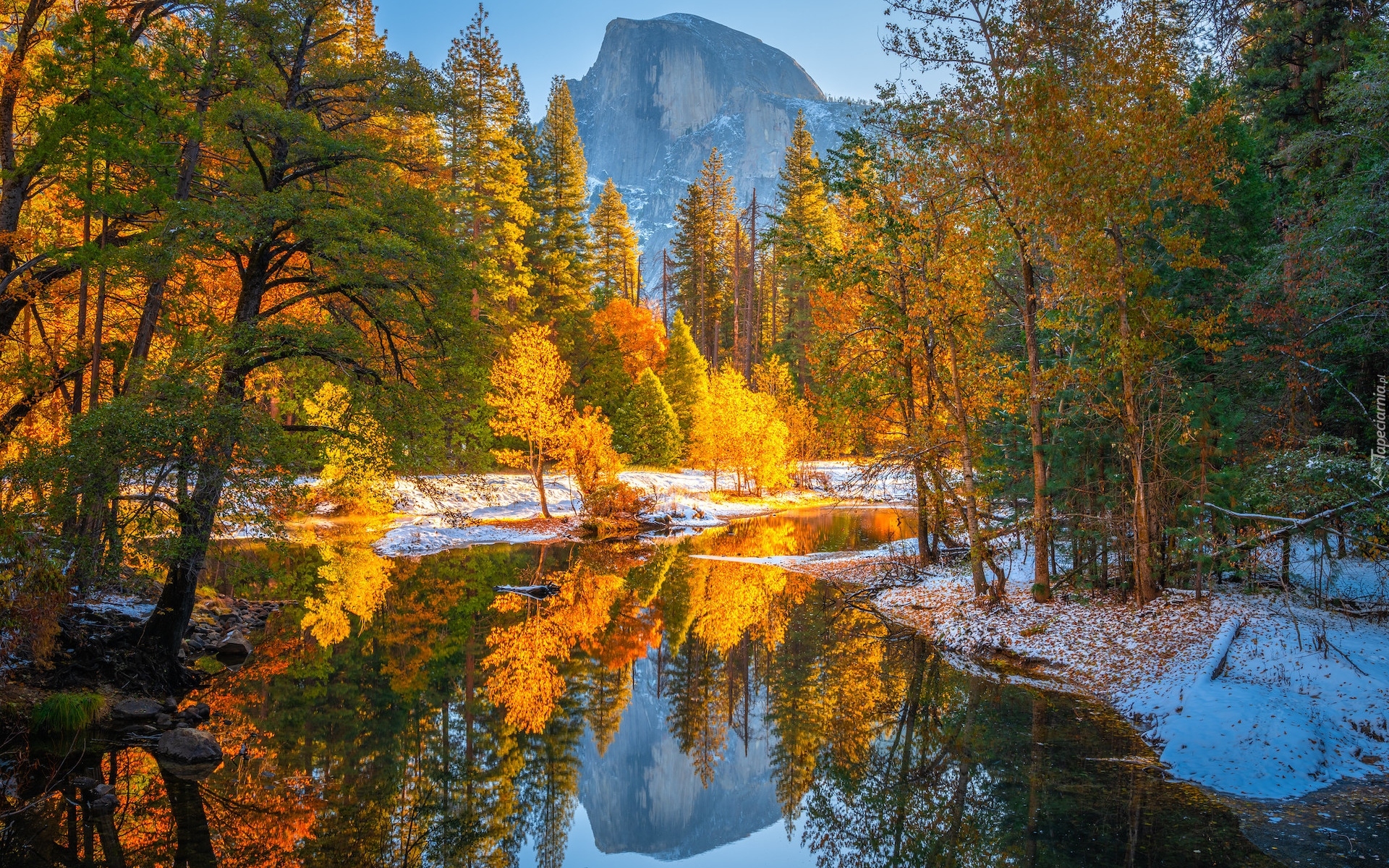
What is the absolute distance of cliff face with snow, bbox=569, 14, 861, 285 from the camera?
553 feet

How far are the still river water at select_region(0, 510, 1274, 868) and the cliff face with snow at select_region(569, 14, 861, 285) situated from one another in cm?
15115

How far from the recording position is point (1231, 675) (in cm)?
930

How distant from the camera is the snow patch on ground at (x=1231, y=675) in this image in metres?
7.96

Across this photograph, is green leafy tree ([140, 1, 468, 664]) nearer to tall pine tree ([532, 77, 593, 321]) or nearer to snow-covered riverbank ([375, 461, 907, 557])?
snow-covered riverbank ([375, 461, 907, 557])

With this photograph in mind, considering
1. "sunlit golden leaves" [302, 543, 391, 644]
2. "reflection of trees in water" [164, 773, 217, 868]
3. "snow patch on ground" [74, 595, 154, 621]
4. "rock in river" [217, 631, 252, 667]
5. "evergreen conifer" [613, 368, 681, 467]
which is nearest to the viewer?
"reflection of trees in water" [164, 773, 217, 868]

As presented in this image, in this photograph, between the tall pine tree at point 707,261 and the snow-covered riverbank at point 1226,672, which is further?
the tall pine tree at point 707,261

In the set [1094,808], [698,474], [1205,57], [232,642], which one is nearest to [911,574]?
[1094,808]

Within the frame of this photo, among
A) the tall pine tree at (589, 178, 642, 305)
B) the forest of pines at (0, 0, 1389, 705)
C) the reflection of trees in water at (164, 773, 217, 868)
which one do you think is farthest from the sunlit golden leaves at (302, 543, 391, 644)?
the tall pine tree at (589, 178, 642, 305)

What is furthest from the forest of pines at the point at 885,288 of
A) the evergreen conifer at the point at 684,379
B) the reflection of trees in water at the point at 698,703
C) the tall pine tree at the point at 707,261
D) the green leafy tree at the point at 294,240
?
the tall pine tree at the point at 707,261

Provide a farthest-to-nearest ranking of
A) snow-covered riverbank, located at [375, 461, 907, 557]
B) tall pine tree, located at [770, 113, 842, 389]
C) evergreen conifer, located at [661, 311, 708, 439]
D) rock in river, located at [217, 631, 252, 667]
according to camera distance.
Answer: evergreen conifer, located at [661, 311, 708, 439], tall pine tree, located at [770, 113, 842, 389], snow-covered riverbank, located at [375, 461, 907, 557], rock in river, located at [217, 631, 252, 667]

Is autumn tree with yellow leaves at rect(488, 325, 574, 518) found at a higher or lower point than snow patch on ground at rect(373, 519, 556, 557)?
higher

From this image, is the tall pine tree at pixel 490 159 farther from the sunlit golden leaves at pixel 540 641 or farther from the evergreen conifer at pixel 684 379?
the sunlit golden leaves at pixel 540 641

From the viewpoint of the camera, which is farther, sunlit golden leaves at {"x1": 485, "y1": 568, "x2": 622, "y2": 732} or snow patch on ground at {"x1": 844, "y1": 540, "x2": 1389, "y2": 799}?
sunlit golden leaves at {"x1": 485, "y1": 568, "x2": 622, "y2": 732}

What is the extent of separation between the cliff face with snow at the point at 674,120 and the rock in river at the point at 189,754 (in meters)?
155
